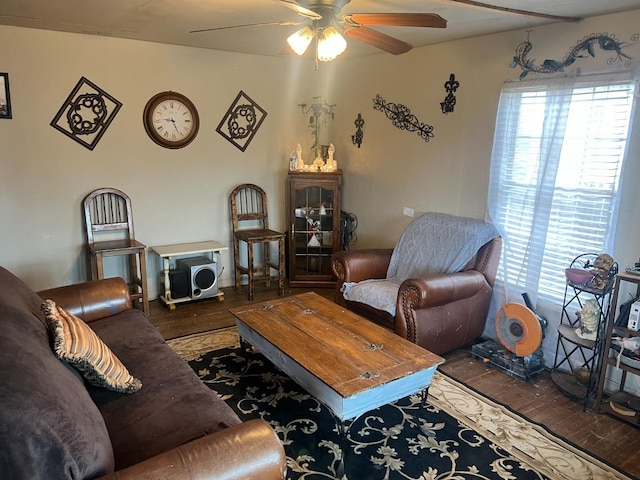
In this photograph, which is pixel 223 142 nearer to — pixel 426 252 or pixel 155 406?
pixel 426 252

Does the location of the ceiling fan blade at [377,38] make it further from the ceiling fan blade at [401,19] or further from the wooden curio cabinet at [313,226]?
the wooden curio cabinet at [313,226]

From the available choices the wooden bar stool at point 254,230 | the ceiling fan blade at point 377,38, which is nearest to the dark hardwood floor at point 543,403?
the wooden bar stool at point 254,230

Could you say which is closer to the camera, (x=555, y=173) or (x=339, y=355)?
(x=339, y=355)

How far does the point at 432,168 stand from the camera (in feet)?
13.0

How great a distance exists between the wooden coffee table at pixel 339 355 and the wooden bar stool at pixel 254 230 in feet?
5.20

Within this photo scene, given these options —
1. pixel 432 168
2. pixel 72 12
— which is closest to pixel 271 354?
pixel 432 168

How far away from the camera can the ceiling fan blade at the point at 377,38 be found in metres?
2.42

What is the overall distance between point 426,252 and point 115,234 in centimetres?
273

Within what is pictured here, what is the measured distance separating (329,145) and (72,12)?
8.85 ft

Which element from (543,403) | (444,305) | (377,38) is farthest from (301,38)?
(543,403)

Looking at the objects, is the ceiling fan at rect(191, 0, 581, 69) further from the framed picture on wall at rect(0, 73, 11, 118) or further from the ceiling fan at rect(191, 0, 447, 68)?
the framed picture on wall at rect(0, 73, 11, 118)

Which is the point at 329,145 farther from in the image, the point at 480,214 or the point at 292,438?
the point at 292,438

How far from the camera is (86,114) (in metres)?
3.84

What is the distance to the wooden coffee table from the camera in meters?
2.09
